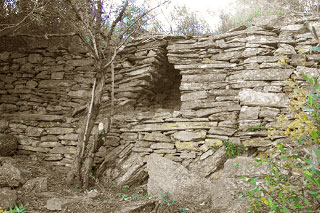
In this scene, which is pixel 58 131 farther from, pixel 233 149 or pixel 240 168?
pixel 240 168

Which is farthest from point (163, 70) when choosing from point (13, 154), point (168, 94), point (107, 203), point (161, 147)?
point (13, 154)

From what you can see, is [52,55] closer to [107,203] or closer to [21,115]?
[21,115]

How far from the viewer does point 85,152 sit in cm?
471

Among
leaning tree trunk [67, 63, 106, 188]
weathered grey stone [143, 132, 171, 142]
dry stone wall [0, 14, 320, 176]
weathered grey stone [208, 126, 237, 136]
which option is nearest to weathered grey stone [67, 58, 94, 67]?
dry stone wall [0, 14, 320, 176]

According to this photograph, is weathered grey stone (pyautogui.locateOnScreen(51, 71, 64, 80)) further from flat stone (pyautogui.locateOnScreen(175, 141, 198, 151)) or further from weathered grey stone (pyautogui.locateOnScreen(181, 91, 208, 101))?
flat stone (pyautogui.locateOnScreen(175, 141, 198, 151))

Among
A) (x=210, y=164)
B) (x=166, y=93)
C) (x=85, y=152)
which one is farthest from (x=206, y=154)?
(x=166, y=93)

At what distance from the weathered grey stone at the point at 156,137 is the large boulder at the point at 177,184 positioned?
0.51 m

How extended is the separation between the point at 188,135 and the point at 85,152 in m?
1.81

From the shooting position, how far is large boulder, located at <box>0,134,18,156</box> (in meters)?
5.26

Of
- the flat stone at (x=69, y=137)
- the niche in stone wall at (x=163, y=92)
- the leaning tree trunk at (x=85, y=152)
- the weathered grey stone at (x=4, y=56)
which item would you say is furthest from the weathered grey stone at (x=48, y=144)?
the weathered grey stone at (x=4, y=56)

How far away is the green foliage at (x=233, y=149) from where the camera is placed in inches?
173

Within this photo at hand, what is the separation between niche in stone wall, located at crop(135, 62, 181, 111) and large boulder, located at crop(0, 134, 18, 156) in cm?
255

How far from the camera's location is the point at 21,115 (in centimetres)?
582

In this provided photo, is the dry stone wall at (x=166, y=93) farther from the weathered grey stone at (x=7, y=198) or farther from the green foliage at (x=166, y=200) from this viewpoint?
the weathered grey stone at (x=7, y=198)
